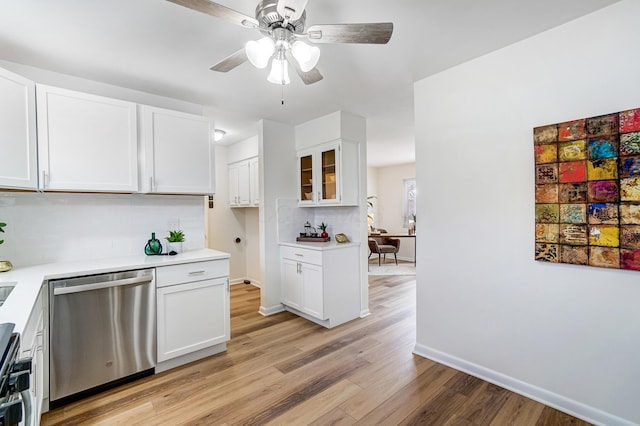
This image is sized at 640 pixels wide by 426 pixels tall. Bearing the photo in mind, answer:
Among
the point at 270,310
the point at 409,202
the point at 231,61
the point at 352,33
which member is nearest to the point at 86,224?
the point at 231,61

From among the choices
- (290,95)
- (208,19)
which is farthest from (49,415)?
(290,95)

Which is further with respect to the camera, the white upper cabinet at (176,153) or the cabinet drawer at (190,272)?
the white upper cabinet at (176,153)

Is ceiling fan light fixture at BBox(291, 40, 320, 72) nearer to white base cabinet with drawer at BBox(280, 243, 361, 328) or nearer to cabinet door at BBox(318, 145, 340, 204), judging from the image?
cabinet door at BBox(318, 145, 340, 204)

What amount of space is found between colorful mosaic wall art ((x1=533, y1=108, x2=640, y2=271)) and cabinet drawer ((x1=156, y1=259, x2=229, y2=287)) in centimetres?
250

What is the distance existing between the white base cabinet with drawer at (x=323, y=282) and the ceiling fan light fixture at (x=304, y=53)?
203cm

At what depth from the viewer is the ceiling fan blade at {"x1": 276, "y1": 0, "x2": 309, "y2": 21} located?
3.95ft

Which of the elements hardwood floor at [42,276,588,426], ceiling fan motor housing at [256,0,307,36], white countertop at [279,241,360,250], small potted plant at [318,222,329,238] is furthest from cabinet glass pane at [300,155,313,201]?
ceiling fan motor housing at [256,0,307,36]

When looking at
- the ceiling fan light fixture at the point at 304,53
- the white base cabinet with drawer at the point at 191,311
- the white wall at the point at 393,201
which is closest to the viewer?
the ceiling fan light fixture at the point at 304,53

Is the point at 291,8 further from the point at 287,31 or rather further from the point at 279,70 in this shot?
the point at 279,70

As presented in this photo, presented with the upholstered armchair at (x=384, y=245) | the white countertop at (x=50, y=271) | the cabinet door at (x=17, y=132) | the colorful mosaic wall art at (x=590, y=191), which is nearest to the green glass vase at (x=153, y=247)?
the white countertop at (x=50, y=271)

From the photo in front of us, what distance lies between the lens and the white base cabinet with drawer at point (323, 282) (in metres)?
3.23

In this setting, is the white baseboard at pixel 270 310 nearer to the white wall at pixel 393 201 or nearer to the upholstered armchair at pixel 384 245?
the upholstered armchair at pixel 384 245

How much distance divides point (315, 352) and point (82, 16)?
9.71 ft

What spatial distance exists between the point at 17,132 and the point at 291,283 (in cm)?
276
